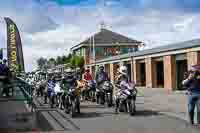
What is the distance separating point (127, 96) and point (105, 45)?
268ft

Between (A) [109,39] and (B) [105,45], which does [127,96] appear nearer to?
(B) [105,45]

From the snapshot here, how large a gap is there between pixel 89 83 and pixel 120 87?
5.97 meters

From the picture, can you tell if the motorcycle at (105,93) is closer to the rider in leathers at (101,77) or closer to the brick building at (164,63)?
the rider in leathers at (101,77)

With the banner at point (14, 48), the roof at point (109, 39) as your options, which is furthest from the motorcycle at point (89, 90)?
the roof at point (109, 39)

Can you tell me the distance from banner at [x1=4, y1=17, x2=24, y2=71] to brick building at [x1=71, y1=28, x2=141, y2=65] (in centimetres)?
6385

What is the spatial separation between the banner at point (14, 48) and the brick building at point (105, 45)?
63850mm

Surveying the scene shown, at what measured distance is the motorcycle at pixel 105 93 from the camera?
17.5 metres

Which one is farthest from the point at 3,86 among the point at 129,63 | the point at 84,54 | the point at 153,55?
the point at 84,54

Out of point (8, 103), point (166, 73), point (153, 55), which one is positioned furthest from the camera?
point (153, 55)

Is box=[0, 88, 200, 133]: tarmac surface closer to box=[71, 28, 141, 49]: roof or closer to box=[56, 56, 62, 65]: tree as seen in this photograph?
box=[71, 28, 141, 49]: roof

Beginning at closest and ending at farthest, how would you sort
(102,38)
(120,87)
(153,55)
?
(120,87) < (153,55) < (102,38)

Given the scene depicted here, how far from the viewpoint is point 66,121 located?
1253cm

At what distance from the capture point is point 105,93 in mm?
17750

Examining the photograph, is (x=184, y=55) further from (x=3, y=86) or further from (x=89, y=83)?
(x=3, y=86)
